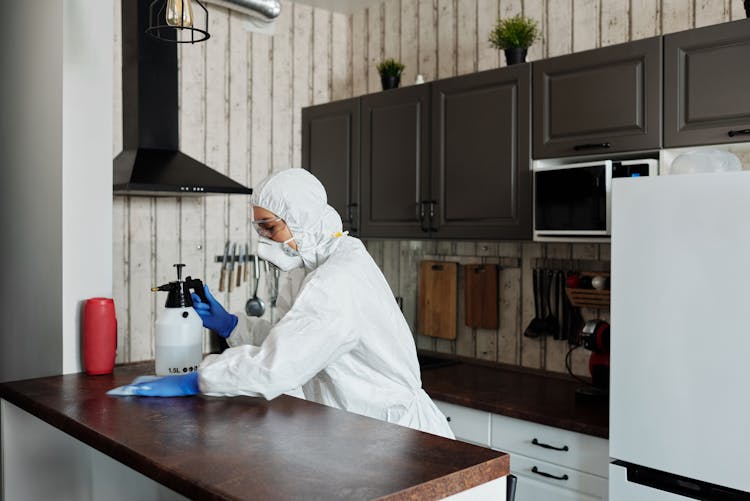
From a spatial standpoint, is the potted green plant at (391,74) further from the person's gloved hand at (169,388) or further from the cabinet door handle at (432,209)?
the person's gloved hand at (169,388)

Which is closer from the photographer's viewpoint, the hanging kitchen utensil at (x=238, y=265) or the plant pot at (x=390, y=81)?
the plant pot at (x=390, y=81)

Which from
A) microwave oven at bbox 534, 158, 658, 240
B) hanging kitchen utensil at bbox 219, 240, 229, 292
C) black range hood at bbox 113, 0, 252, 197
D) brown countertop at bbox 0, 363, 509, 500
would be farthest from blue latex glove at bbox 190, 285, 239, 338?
hanging kitchen utensil at bbox 219, 240, 229, 292

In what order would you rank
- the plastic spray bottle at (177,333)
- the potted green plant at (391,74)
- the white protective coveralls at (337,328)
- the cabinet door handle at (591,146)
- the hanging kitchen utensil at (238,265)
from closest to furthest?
the white protective coveralls at (337,328) < the plastic spray bottle at (177,333) < the cabinet door handle at (591,146) < the potted green plant at (391,74) < the hanging kitchen utensil at (238,265)

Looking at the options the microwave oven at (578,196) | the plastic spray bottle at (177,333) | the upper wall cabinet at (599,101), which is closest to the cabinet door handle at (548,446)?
the microwave oven at (578,196)

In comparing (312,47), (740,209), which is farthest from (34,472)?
(312,47)

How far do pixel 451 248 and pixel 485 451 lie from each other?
2356 mm

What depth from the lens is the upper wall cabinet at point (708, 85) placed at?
2.27 meters

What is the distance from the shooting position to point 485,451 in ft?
4.49

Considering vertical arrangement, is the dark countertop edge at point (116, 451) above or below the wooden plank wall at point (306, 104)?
below

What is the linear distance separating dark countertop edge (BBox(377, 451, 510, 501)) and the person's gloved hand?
0.80 m

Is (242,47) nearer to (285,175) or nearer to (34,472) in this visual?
(285,175)

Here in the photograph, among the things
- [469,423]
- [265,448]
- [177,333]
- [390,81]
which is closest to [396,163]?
[390,81]

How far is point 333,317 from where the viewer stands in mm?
1724

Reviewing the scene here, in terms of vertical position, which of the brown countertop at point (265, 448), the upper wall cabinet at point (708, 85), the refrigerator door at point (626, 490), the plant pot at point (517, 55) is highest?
the plant pot at point (517, 55)
